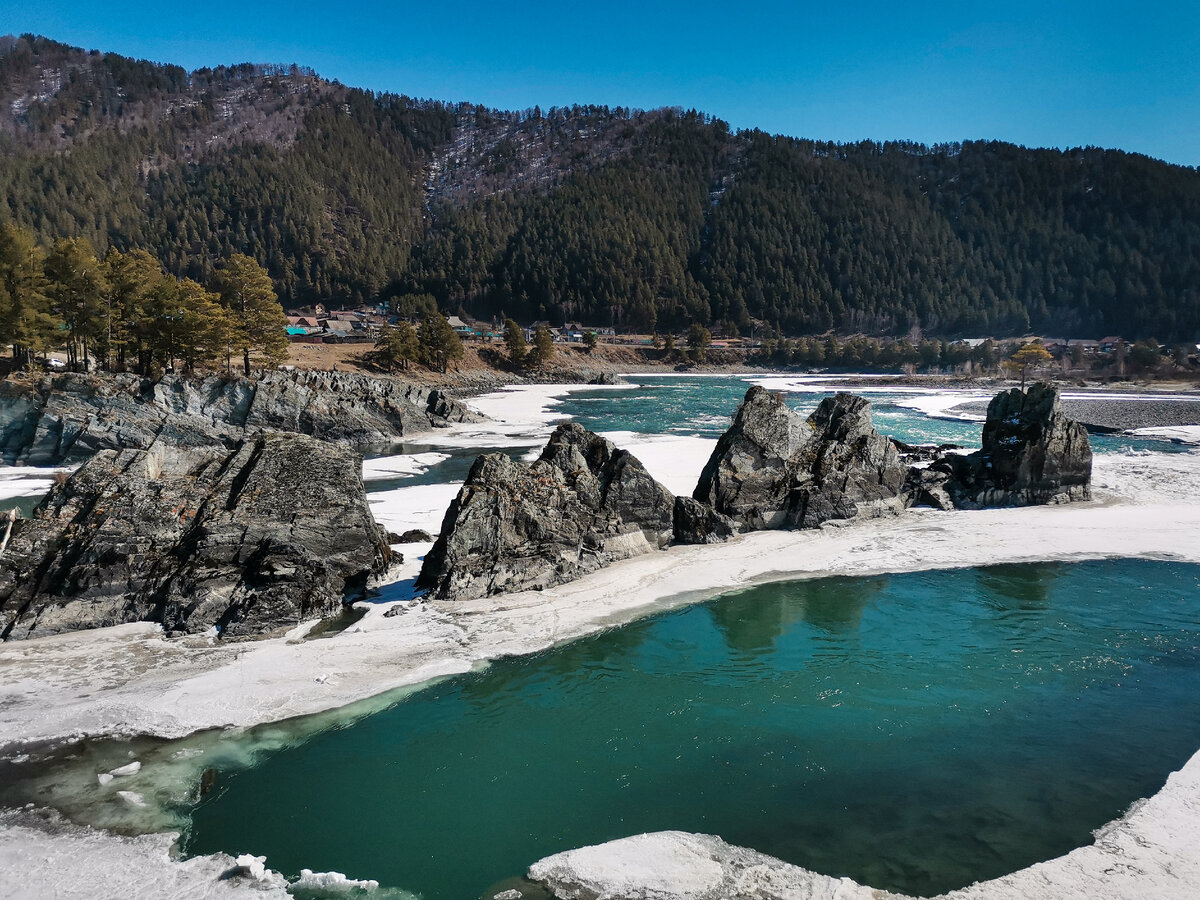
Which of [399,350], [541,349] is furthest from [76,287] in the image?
[541,349]

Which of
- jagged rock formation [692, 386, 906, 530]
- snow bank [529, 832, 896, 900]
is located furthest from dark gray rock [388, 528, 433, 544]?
snow bank [529, 832, 896, 900]

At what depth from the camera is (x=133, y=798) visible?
1006 centimetres

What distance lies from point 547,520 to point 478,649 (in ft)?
17.8

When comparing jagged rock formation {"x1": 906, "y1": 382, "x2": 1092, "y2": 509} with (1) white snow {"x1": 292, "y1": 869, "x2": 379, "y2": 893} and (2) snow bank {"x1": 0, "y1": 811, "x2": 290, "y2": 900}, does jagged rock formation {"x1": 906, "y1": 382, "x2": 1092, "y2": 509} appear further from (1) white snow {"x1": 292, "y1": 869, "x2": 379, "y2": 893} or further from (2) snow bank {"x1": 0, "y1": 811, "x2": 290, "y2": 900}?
(2) snow bank {"x1": 0, "y1": 811, "x2": 290, "y2": 900}

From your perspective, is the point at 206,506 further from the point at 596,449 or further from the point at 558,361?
the point at 558,361

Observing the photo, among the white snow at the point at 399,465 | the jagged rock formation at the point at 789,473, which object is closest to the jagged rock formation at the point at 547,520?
the jagged rock formation at the point at 789,473

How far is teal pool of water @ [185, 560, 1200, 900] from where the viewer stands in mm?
9469

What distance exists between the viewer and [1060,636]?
54.2ft

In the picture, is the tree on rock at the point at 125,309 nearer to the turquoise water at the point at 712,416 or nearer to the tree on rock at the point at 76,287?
the tree on rock at the point at 76,287

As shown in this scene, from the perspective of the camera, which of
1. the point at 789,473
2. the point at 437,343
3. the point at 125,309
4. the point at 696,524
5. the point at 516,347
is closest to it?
the point at 696,524

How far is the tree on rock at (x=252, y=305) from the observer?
60.3 meters

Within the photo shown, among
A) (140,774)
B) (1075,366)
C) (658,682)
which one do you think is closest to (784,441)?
(658,682)

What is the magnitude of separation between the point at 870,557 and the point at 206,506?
20295mm

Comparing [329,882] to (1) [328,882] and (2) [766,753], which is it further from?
(2) [766,753]
